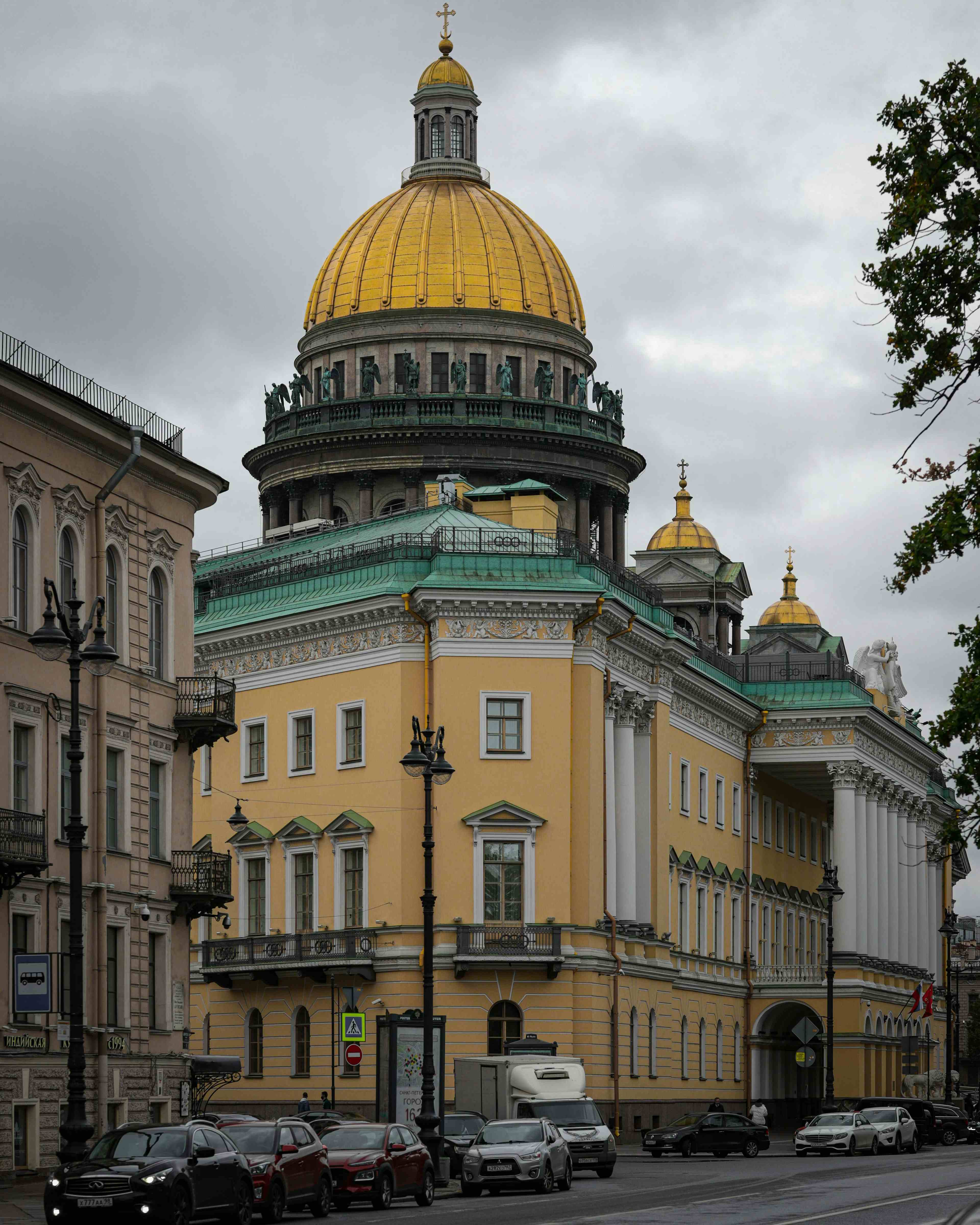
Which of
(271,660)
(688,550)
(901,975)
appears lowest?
(901,975)

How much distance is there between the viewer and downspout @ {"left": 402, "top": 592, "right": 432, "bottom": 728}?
64250 mm

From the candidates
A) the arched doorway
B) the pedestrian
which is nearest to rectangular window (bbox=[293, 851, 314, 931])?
the pedestrian

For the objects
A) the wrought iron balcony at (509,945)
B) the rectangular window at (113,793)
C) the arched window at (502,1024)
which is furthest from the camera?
the arched window at (502,1024)

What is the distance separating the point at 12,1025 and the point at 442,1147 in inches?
336

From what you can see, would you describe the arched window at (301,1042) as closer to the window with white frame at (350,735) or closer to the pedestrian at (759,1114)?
the window with white frame at (350,735)

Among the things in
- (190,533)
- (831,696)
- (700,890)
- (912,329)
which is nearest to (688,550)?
(831,696)

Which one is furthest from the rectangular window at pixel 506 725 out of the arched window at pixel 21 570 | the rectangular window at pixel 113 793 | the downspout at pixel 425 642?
the arched window at pixel 21 570

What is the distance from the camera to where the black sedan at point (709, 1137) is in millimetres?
57719

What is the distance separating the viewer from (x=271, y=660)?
69000 millimetres

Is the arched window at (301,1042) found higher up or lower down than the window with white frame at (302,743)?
lower down

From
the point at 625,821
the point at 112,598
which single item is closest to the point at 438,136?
the point at 625,821

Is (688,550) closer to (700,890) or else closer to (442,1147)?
(700,890)

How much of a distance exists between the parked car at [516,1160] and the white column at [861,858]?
163ft

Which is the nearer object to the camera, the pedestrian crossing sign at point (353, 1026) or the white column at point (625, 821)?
the pedestrian crossing sign at point (353, 1026)
